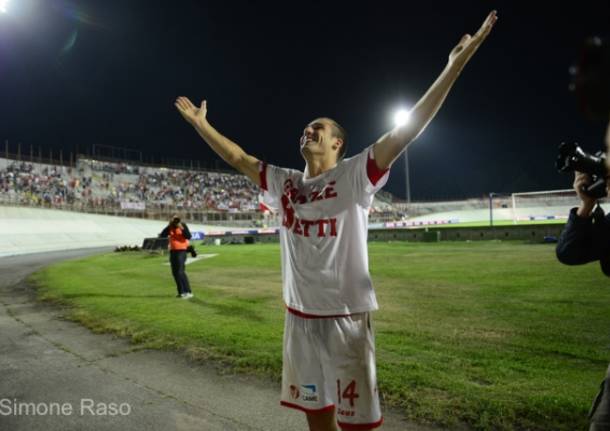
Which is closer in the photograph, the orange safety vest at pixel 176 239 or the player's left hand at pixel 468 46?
the player's left hand at pixel 468 46

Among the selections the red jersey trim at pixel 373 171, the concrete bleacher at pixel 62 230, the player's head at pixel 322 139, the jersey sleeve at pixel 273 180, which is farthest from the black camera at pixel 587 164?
the concrete bleacher at pixel 62 230

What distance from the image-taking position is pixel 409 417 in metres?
3.65

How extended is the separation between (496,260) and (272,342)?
12.1m

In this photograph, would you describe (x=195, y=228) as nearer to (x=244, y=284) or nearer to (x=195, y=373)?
(x=244, y=284)

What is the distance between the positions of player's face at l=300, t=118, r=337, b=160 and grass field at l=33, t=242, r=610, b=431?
8.57 feet

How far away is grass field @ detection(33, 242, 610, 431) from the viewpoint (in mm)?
3900

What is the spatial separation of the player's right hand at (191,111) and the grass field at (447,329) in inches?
124

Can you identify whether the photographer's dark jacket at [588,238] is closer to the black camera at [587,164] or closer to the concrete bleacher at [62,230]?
the black camera at [587,164]

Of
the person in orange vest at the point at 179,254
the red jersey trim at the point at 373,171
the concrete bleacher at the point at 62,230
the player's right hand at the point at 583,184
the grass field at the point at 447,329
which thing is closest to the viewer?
the player's right hand at the point at 583,184

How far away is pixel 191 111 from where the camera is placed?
11.1 feet

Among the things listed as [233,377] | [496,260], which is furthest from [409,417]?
[496,260]

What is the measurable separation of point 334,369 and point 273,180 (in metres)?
1.41

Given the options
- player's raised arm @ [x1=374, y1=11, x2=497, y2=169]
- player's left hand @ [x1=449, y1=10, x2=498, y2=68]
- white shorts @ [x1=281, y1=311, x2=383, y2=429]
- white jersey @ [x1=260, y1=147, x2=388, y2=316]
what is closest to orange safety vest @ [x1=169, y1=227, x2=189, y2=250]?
white jersey @ [x1=260, y1=147, x2=388, y2=316]

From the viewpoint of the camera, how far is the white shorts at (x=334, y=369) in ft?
7.61
